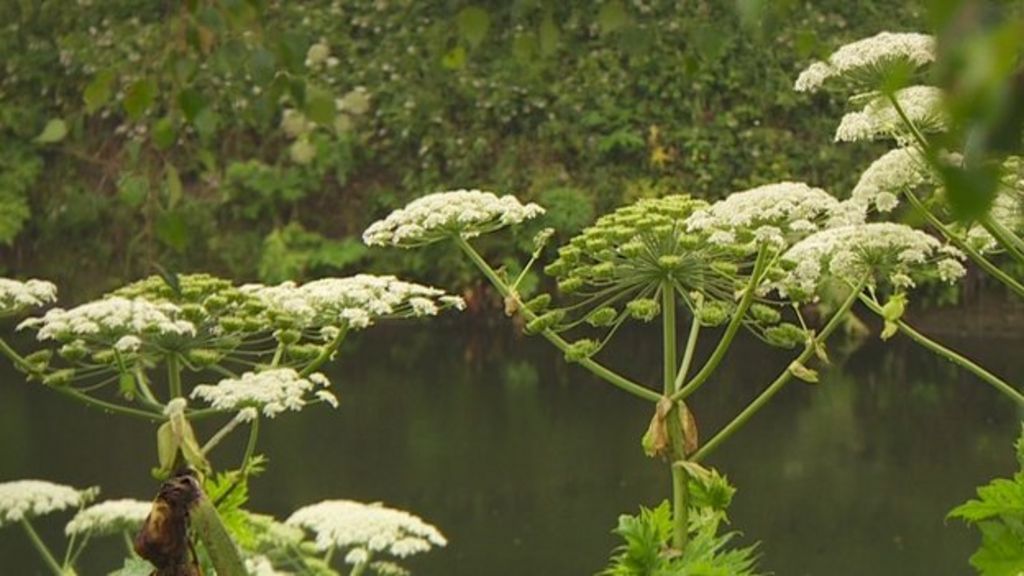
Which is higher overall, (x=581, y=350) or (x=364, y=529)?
(x=581, y=350)

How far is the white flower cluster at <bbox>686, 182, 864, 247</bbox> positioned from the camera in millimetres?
2172

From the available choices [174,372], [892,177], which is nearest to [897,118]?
[892,177]

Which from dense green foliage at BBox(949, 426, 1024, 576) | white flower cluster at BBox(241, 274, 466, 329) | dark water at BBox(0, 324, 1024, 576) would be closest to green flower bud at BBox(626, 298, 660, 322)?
white flower cluster at BBox(241, 274, 466, 329)

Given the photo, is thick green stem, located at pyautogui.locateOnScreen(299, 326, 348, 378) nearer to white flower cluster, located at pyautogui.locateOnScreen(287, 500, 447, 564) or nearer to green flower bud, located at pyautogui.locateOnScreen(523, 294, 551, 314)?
green flower bud, located at pyautogui.locateOnScreen(523, 294, 551, 314)

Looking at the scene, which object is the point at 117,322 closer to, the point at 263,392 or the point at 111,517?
the point at 263,392

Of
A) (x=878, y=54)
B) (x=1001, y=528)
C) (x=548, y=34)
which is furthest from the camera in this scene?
(x=878, y=54)

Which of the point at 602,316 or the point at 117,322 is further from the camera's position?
the point at 602,316

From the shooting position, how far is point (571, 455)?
6.64 metres

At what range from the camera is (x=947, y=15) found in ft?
1.61

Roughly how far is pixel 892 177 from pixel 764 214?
222 mm

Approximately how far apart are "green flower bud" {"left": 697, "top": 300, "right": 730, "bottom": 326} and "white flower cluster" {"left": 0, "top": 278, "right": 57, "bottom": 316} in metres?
0.91

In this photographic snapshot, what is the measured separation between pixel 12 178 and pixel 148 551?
9062mm

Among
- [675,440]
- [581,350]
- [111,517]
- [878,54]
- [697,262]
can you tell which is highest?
[878,54]

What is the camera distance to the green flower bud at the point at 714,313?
230 centimetres
